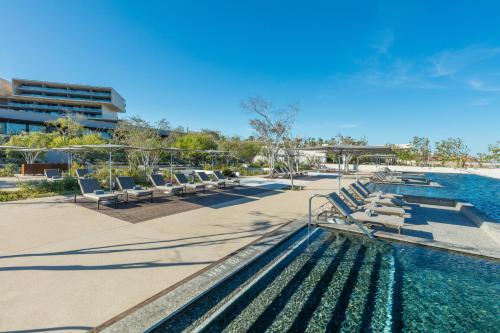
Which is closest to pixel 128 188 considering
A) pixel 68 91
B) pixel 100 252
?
pixel 100 252

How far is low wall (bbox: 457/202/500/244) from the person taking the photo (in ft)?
18.4

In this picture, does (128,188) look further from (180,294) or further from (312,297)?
(312,297)

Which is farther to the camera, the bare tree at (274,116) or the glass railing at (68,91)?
the glass railing at (68,91)

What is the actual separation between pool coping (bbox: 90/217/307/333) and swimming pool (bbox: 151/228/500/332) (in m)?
0.09

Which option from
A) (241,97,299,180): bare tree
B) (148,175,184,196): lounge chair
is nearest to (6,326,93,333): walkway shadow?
(148,175,184,196): lounge chair

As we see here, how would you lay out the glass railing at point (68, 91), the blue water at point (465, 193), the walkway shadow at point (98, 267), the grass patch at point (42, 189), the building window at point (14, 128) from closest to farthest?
the walkway shadow at point (98, 267)
the grass patch at point (42, 189)
the blue water at point (465, 193)
the building window at point (14, 128)
the glass railing at point (68, 91)

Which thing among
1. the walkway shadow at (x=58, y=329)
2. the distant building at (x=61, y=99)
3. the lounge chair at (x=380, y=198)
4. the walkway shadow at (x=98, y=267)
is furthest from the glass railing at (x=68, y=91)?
the walkway shadow at (x=58, y=329)

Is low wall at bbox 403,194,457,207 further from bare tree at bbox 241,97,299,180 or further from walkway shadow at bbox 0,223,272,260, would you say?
bare tree at bbox 241,97,299,180

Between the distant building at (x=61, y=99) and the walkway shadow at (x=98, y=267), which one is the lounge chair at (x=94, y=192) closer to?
the walkway shadow at (x=98, y=267)

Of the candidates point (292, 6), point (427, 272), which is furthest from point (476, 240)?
point (292, 6)

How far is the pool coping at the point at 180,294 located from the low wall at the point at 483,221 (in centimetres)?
533

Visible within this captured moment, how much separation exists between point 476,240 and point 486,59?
2104cm

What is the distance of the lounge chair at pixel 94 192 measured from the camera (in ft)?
25.8

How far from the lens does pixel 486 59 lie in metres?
18.4
